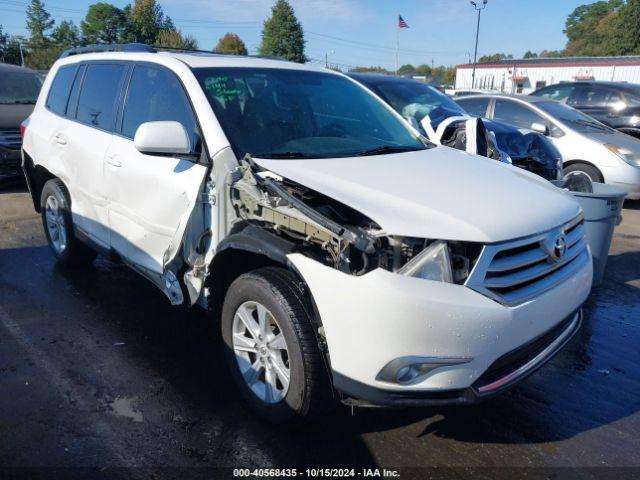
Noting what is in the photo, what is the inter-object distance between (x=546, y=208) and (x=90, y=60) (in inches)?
157

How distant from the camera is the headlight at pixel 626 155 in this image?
→ 26.3ft

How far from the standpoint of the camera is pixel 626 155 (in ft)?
26.7

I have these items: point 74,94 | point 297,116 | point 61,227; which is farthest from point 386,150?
point 61,227

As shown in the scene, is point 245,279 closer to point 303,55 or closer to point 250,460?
point 250,460

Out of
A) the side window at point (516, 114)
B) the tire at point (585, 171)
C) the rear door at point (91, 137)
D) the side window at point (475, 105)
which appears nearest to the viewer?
the rear door at point (91, 137)

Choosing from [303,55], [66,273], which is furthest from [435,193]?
[303,55]

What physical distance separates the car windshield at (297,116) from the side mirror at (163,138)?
258mm

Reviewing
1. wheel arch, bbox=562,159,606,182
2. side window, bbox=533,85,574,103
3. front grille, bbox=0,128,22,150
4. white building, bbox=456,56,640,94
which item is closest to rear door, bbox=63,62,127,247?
front grille, bbox=0,128,22,150

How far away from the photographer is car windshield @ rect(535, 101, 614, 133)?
8539 millimetres

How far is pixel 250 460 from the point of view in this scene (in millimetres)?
2605

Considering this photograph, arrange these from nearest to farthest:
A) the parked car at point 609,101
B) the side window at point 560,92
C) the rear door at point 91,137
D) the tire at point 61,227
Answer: the rear door at point 91,137, the tire at point 61,227, the parked car at point 609,101, the side window at point 560,92

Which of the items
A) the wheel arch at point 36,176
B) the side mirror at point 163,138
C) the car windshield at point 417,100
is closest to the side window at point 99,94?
the wheel arch at point 36,176

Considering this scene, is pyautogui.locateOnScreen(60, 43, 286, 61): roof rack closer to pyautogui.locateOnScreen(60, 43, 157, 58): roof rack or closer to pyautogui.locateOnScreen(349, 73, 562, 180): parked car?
pyautogui.locateOnScreen(60, 43, 157, 58): roof rack

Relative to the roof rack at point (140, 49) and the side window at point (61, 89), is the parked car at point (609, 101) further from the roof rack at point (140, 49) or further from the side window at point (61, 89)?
the side window at point (61, 89)
